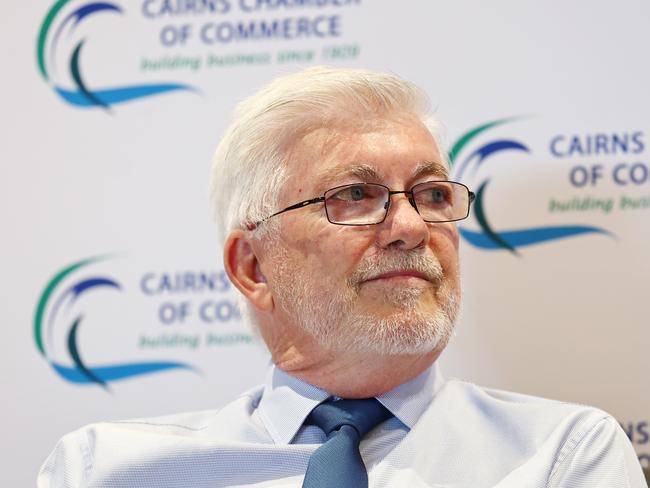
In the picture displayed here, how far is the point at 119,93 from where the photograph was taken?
2135 mm

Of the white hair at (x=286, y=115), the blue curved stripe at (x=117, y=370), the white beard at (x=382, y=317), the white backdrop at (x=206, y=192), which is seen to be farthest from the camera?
the blue curved stripe at (x=117, y=370)

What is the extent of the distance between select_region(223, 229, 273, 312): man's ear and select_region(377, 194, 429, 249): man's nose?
0.31 meters

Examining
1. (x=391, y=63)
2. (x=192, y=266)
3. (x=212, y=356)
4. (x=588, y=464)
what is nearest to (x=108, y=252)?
(x=192, y=266)

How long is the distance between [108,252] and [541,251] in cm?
105

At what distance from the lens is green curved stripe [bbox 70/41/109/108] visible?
2.14m

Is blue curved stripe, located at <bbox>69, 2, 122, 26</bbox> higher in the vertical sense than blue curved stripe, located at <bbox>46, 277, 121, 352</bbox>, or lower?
higher

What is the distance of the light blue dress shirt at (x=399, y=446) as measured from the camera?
57.6 inches

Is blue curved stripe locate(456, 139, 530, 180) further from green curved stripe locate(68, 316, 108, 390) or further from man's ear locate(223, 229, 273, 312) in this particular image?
green curved stripe locate(68, 316, 108, 390)

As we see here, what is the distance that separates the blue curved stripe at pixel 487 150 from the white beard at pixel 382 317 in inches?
17.6

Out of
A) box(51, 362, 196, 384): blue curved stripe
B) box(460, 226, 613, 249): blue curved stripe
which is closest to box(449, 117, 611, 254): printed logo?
box(460, 226, 613, 249): blue curved stripe

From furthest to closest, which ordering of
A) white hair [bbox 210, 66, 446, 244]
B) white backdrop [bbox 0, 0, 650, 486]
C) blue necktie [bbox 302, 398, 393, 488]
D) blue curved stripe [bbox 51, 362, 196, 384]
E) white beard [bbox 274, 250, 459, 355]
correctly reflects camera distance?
blue curved stripe [bbox 51, 362, 196, 384] → white backdrop [bbox 0, 0, 650, 486] → white hair [bbox 210, 66, 446, 244] → white beard [bbox 274, 250, 459, 355] → blue necktie [bbox 302, 398, 393, 488]

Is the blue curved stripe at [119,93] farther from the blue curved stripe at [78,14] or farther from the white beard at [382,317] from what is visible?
the white beard at [382,317]

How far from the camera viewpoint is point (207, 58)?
2096mm

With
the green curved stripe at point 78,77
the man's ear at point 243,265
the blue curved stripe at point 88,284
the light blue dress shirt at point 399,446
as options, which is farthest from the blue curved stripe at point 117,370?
the green curved stripe at point 78,77
